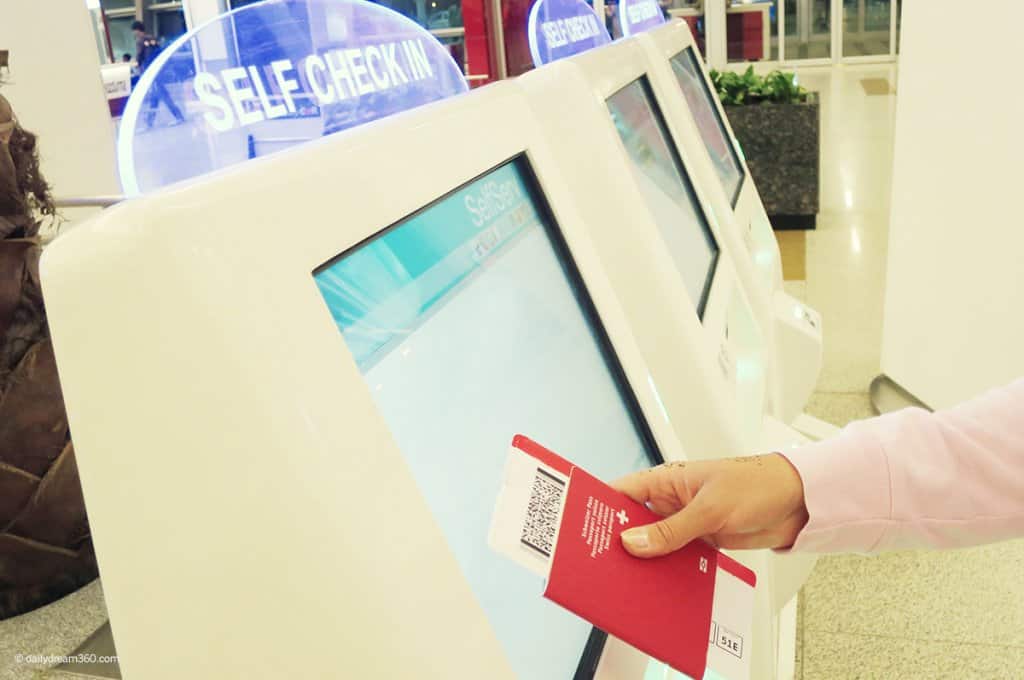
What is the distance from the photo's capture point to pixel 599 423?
0.86 metres

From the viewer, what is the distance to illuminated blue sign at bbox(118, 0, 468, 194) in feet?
2.78

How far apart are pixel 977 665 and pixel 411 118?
172cm

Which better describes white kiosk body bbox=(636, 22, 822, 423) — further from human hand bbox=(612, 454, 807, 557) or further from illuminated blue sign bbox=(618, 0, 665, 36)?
human hand bbox=(612, 454, 807, 557)

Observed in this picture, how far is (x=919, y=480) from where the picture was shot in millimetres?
877

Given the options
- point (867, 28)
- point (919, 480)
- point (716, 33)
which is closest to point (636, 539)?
point (919, 480)

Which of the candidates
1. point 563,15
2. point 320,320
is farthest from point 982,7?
point 320,320

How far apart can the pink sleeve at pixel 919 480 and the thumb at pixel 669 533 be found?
8.3 inches

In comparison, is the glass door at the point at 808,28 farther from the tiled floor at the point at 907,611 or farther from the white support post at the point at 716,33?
the tiled floor at the point at 907,611

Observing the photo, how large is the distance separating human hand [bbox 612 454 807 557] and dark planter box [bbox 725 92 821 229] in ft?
14.9

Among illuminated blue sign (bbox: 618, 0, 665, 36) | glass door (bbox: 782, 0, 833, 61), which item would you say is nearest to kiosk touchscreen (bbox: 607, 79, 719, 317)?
illuminated blue sign (bbox: 618, 0, 665, 36)

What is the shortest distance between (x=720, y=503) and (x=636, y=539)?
0.48 ft

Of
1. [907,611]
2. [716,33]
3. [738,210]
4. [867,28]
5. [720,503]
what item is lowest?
[907,611]

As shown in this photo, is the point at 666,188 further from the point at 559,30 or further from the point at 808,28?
the point at 808,28

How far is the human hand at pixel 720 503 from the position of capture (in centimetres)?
64
